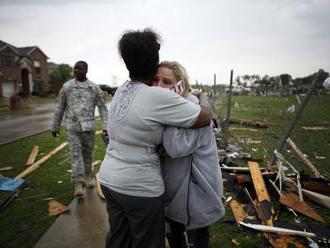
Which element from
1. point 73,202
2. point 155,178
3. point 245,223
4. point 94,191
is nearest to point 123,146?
point 155,178

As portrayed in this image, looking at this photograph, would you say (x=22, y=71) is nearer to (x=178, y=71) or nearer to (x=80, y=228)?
(x=80, y=228)

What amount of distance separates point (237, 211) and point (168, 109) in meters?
3.06

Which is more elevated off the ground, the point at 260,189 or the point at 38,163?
the point at 260,189

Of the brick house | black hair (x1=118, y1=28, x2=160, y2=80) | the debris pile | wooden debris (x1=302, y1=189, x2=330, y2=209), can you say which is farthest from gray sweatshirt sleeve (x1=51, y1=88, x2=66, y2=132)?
the brick house

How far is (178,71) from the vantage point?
2504 mm

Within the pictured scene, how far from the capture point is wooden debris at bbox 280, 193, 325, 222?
446 centimetres

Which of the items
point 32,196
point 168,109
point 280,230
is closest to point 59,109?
point 32,196

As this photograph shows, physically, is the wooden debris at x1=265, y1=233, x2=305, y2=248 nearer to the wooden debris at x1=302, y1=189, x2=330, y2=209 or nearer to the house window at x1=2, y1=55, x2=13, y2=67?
the wooden debris at x1=302, y1=189, x2=330, y2=209

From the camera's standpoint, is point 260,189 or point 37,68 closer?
point 260,189

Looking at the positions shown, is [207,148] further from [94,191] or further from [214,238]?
[94,191]

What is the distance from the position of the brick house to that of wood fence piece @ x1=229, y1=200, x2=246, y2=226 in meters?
48.0

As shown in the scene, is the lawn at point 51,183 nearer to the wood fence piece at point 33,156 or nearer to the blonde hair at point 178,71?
the wood fence piece at point 33,156

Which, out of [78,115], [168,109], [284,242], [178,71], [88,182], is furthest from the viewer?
[88,182]

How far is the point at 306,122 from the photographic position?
15.4 meters
